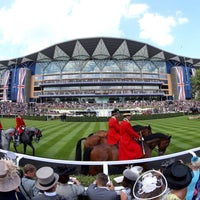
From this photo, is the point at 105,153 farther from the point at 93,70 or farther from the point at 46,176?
the point at 93,70

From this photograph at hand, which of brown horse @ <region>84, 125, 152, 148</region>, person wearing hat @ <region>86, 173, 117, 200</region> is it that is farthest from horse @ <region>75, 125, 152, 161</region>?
person wearing hat @ <region>86, 173, 117, 200</region>

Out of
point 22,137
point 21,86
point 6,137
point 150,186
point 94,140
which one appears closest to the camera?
point 150,186

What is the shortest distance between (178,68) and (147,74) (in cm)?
1176

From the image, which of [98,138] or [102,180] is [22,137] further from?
[102,180]

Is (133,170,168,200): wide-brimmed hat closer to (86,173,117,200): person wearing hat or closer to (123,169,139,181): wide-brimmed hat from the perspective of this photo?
(123,169,139,181): wide-brimmed hat

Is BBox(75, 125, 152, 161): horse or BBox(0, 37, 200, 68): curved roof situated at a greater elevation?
BBox(0, 37, 200, 68): curved roof

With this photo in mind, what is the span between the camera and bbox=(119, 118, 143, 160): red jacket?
325 inches

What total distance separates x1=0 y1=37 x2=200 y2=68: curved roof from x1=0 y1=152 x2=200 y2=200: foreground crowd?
89.4m

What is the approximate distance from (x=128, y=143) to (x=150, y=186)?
5.67 meters

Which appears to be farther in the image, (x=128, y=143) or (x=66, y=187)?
(x=128, y=143)

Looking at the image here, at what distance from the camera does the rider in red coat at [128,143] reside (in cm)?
826

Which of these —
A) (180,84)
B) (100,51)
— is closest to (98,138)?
(100,51)

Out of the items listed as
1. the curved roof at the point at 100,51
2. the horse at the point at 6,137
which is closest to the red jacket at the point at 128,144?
the horse at the point at 6,137

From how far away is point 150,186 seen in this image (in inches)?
107
